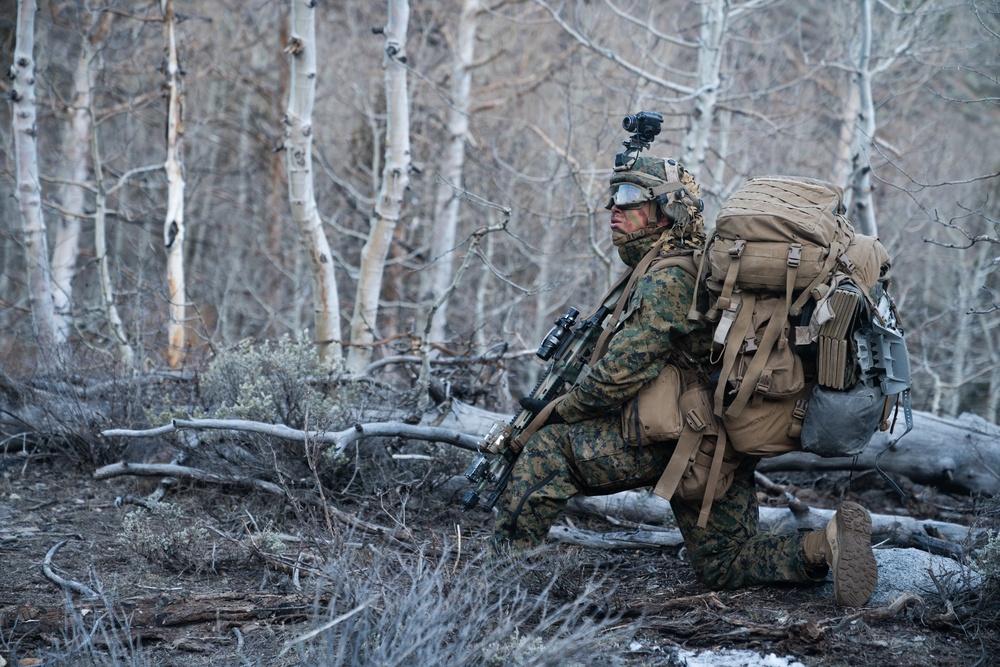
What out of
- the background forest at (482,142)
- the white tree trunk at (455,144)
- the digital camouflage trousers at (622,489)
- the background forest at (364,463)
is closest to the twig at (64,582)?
the background forest at (364,463)

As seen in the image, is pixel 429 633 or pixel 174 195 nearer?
pixel 429 633

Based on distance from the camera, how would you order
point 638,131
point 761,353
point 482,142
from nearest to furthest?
point 761,353, point 638,131, point 482,142

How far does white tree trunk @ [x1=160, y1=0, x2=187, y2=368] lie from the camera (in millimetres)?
8773

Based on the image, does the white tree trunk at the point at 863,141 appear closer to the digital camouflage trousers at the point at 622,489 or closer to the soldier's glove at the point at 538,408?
the digital camouflage trousers at the point at 622,489

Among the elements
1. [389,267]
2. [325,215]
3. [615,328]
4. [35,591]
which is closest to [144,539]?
[35,591]

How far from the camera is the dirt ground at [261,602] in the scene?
11.2 ft

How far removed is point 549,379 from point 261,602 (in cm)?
178

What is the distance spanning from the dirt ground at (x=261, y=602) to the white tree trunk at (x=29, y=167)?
2513mm

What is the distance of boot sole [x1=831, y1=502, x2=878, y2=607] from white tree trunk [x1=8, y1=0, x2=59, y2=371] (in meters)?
6.60

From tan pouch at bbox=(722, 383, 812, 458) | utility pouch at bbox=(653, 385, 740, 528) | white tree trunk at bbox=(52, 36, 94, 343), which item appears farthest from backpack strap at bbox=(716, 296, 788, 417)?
white tree trunk at bbox=(52, 36, 94, 343)

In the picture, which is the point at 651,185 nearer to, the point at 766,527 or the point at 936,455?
the point at 766,527

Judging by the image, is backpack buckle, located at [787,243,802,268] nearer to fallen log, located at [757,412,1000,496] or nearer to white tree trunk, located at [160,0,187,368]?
fallen log, located at [757,412,1000,496]

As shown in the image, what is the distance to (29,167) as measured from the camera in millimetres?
7832

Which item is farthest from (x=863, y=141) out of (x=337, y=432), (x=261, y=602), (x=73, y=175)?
(x=73, y=175)
